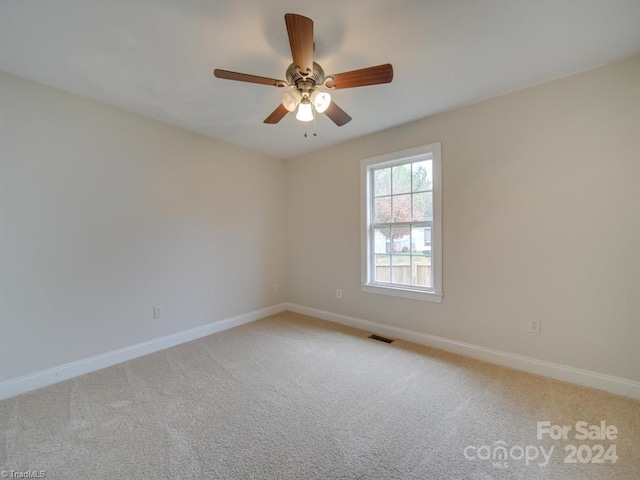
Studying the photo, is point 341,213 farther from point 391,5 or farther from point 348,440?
point 348,440

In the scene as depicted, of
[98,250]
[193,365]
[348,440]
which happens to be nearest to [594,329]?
[348,440]

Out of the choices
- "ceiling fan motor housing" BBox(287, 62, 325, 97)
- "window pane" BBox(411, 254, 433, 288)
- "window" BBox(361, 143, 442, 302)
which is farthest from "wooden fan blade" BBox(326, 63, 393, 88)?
"window pane" BBox(411, 254, 433, 288)

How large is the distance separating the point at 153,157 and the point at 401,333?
11.1 feet

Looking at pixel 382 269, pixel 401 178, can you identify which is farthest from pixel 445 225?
pixel 382 269

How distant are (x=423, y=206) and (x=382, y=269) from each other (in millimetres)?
919

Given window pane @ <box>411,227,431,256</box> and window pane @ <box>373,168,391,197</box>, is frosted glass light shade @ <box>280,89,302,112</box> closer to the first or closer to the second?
window pane @ <box>373,168,391,197</box>

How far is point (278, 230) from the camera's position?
423 cm

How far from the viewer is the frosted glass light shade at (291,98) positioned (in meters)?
1.80

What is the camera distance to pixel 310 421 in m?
1.73

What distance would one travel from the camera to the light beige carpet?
1.40 metres

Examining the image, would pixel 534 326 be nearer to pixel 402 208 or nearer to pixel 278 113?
pixel 402 208

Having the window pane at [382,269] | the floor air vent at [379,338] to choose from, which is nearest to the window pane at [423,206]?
the window pane at [382,269]

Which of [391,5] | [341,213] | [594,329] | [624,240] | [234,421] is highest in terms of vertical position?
[391,5]

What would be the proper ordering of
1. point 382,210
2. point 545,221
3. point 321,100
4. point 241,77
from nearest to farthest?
point 241,77 < point 321,100 < point 545,221 < point 382,210
